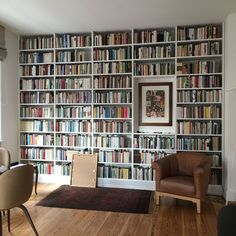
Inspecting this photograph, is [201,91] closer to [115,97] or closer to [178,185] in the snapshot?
[115,97]

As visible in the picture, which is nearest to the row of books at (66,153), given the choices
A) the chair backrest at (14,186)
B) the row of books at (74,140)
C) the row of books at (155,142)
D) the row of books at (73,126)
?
the row of books at (74,140)

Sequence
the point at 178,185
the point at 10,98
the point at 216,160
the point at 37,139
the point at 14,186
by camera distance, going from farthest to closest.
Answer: the point at 37,139 → the point at 10,98 → the point at 216,160 → the point at 178,185 → the point at 14,186

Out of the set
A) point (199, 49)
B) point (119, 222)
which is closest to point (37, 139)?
point (119, 222)

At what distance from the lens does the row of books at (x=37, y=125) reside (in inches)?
206

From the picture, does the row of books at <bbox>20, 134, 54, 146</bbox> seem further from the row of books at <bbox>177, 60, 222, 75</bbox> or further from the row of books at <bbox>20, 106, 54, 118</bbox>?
the row of books at <bbox>177, 60, 222, 75</bbox>

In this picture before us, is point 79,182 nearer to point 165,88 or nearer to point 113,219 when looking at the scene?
point 113,219

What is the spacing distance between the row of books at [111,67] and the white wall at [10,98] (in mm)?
1608

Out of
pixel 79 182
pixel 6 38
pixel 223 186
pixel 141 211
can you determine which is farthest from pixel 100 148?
pixel 6 38

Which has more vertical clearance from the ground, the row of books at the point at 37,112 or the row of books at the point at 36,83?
the row of books at the point at 36,83

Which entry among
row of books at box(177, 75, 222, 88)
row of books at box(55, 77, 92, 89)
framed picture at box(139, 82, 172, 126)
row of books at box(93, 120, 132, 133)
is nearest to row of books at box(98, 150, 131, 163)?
row of books at box(93, 120, 132, 133)

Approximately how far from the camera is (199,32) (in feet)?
14.9

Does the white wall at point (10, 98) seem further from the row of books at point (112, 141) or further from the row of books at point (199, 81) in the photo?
the row of books at point (199, 81)

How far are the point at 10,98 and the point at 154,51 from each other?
285 centimetres

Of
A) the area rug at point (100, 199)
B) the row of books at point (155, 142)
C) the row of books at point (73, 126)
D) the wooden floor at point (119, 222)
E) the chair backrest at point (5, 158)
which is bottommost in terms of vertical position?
the wooden floor at point (119, 222)
